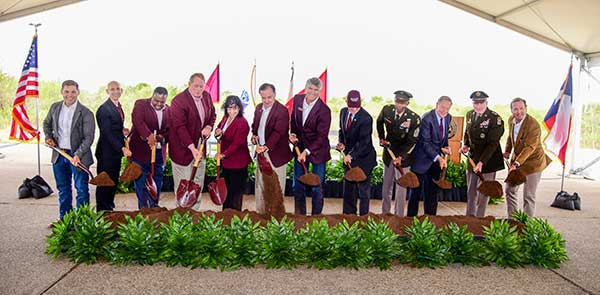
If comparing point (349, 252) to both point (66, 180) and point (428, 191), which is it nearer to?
point (428, 191)

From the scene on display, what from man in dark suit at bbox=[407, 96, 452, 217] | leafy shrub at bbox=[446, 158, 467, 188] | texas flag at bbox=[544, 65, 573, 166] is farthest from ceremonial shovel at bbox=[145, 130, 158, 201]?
texas flag at bbox=[544, 65, 573, 166]

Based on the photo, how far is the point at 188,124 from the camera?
4.96 meters

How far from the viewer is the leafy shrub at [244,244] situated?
4.02 m

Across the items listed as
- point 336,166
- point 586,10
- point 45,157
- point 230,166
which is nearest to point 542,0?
point 586,10

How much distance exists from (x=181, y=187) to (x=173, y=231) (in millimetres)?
928

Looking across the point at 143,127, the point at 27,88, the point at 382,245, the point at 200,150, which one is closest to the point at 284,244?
the point at 382,245

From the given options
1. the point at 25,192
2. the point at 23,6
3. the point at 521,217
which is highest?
the point at 23,6

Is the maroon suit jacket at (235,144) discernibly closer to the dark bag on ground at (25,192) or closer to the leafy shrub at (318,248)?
the leafy shrub at (318,248)

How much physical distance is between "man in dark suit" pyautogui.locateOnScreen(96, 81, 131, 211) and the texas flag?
5.96m

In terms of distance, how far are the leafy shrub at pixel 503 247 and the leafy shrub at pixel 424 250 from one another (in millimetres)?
428

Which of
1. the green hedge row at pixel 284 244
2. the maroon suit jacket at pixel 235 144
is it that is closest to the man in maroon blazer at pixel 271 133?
the maroon suit jacket at pixel 235 144

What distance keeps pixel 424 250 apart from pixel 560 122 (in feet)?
13.6

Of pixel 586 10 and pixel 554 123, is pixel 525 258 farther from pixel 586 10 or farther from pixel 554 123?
pixel 586 10

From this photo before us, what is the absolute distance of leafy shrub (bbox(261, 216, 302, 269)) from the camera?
4012 mm
